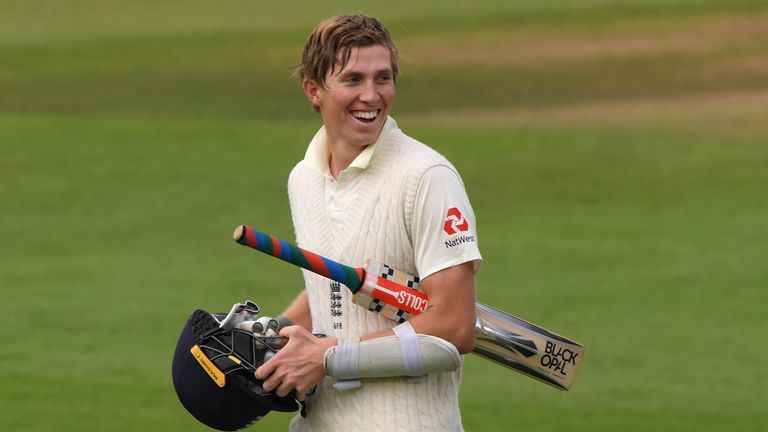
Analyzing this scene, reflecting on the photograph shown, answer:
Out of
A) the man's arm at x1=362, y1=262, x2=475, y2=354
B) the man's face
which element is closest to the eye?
the man's face

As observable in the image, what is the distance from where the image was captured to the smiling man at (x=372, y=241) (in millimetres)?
4363

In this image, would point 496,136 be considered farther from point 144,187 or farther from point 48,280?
point 48,280

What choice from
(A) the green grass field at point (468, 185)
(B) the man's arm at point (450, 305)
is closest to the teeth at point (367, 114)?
(B) the man's arm at point (450, 305)

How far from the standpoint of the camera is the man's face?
4.47 metres

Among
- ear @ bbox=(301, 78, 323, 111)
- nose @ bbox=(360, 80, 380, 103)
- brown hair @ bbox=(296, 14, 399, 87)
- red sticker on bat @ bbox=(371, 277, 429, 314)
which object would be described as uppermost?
brown hair @ bbox=(296, 14, 399, 87)

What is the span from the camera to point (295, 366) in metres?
4.42

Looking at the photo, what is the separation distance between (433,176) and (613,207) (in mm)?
13664

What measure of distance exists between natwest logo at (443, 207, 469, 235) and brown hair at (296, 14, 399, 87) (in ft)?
1.51

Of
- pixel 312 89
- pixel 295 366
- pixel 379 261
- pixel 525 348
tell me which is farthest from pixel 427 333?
pixel 312 89

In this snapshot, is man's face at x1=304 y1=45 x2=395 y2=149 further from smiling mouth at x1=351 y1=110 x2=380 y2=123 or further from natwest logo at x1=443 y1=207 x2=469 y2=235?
natwest logo at x1=443 y1=207 x2=469 y2=235

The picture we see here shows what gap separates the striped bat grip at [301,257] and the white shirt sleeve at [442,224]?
0.19 metres

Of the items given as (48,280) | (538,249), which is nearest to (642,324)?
(538,249)

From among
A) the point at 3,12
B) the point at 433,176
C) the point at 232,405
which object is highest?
the point at 433,176

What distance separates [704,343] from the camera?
39.2 feet
